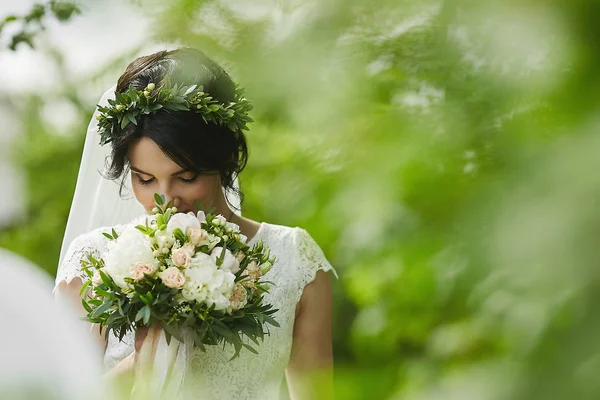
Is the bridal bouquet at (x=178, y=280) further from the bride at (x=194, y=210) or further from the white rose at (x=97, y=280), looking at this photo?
the bride at (x=194, y=210)

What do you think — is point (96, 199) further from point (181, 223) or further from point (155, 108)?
point (181, 223)

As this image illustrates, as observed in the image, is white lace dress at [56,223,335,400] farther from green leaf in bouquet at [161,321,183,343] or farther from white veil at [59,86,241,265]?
green leaf in bouquet at [161,321,183,343]

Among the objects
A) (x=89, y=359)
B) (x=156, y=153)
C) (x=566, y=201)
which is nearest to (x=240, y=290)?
(x=156, y=153)

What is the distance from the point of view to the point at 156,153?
2.23m

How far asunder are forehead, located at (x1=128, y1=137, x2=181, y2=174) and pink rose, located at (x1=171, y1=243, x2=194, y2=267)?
1.56ft

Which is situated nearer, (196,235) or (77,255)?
(196,235)

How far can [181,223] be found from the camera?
6.03 feet

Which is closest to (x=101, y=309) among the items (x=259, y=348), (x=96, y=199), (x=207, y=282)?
(x=207, y=282)

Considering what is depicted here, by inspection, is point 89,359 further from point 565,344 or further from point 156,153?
point 156,153

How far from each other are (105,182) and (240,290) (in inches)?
47.6

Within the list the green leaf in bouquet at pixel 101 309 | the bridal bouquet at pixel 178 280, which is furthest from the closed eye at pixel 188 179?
the green leaf in bouquet at pixel 101 309

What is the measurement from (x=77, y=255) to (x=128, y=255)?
91 centimetres

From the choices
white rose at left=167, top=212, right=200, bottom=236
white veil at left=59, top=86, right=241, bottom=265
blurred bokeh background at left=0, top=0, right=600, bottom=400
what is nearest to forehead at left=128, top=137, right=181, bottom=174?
white rose at left=167, top=212, right=200, bottom=236

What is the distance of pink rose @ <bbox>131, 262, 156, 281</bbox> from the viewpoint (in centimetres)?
179
